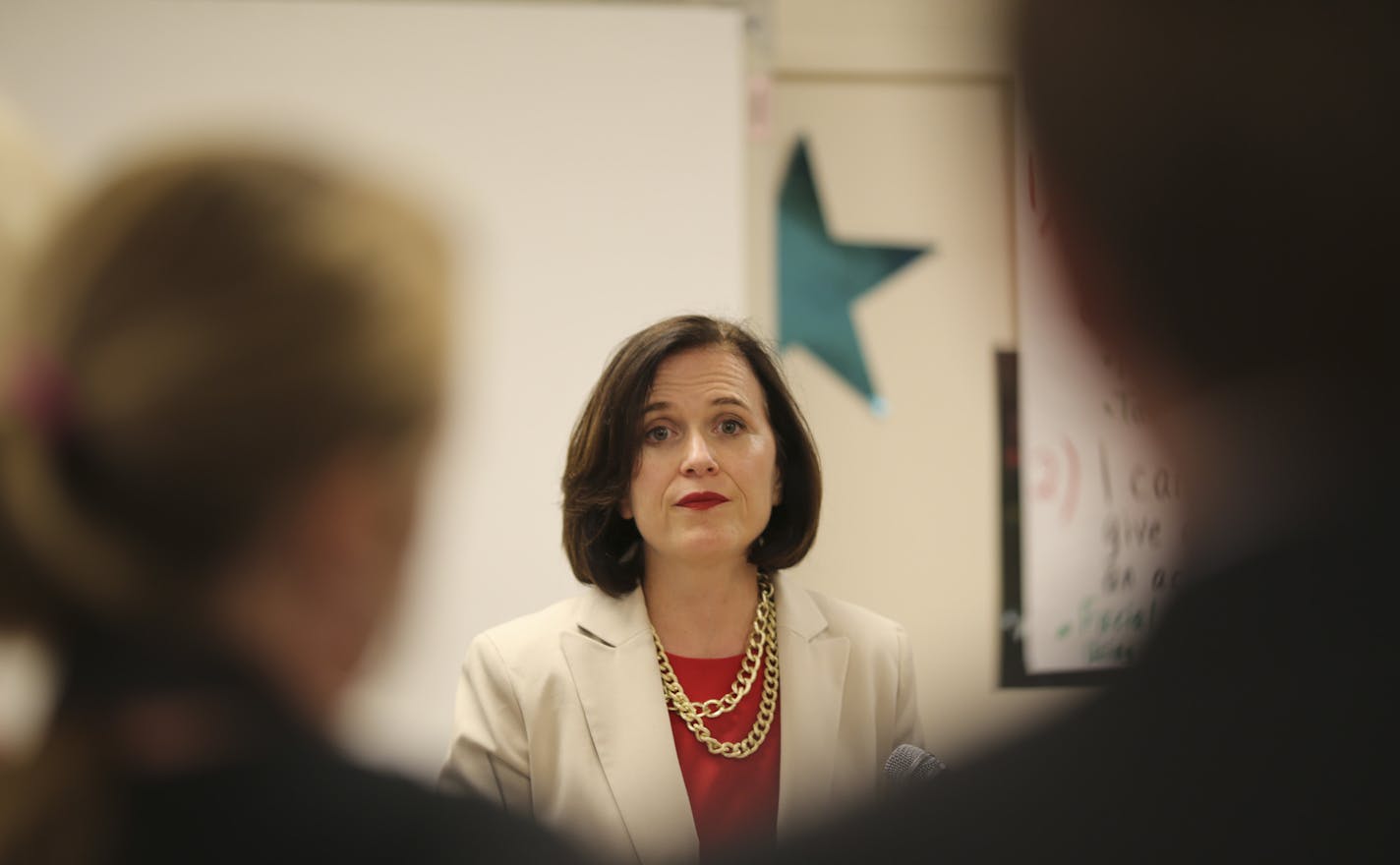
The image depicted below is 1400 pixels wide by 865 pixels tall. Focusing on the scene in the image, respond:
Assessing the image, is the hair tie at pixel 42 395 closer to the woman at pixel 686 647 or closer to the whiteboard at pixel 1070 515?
the woman at pixel 686 647

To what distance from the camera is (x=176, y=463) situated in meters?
0.47

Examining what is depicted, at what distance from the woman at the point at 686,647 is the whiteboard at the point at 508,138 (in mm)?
786

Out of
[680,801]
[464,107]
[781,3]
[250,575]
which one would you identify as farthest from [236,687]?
[781,3]

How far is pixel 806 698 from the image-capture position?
129 cm

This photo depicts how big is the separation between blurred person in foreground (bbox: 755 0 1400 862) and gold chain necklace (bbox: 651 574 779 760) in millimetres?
781

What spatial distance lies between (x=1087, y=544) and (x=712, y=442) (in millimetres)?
1453

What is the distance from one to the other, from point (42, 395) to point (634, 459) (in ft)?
2.89

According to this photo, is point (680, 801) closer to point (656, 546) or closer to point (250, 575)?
point (656, 546)

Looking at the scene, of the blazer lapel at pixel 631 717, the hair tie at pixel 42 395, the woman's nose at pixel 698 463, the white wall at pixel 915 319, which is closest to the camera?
the hair tie at pixel 42 395

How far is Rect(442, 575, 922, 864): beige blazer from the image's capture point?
1.20 meters

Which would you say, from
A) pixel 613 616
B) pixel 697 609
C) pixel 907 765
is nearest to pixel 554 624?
pixel 613 616

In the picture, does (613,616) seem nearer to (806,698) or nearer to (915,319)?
(806,698)

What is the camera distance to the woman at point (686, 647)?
1220 millimetres

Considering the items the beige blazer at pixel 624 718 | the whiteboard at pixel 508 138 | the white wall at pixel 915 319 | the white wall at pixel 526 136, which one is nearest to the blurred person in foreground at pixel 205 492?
the beige blazer at pixel 624 718
